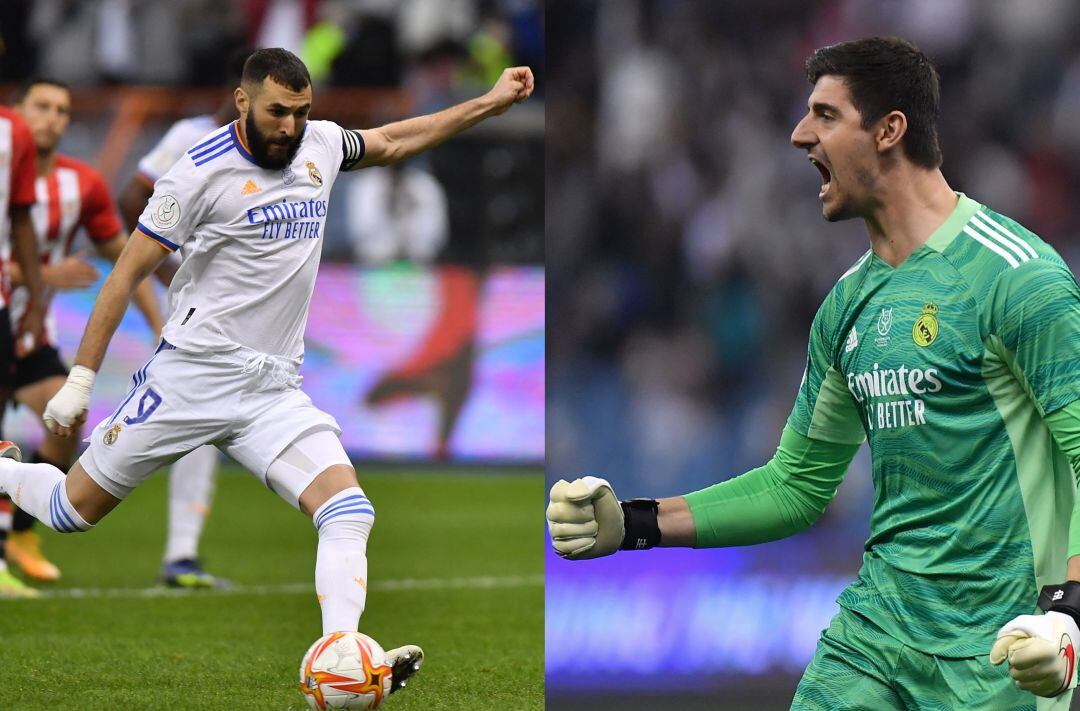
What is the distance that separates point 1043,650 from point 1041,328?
686 millimetres

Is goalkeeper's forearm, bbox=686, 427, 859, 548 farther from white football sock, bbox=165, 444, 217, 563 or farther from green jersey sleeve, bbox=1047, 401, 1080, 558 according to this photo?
white football sock, bbox=165, 444, 217, 563

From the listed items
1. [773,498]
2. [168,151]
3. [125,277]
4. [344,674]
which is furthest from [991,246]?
[168,151]

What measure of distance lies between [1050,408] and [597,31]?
326cm

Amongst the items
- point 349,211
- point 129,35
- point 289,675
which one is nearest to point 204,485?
point 289,675

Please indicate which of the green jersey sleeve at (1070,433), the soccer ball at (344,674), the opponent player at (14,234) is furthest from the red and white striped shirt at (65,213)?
the green jersey sleeve at (1070,433)

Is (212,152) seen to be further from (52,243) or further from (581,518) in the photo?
(52,243)

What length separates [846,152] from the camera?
3.38 m

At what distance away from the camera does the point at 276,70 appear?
5531mm

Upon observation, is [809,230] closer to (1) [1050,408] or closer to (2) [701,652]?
(2) [701,652]

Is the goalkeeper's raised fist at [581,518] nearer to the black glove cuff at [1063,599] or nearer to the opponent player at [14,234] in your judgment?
the black glove cuff at [1063,599]

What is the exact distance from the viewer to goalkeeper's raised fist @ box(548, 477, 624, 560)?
328cm

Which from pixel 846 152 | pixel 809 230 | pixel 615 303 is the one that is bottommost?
pixel 846 152

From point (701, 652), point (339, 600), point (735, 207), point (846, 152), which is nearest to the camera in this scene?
point (846, 152)

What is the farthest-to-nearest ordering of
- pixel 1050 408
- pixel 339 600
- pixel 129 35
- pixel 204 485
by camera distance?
pixel 129 35 < pixel 204 485 < pixel 339 600 < pixel 1050 408
